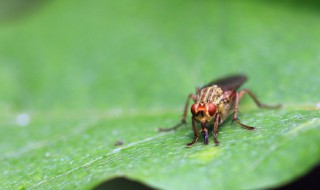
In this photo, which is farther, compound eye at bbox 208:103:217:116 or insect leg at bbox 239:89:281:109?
insect leg at bbox 239:89:281:109

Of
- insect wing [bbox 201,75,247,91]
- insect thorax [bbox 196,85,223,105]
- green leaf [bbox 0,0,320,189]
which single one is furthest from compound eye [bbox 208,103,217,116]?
insect wing [bbox 201,75,247,91]

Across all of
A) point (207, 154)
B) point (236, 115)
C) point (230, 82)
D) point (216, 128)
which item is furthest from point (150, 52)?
point (207, 154)

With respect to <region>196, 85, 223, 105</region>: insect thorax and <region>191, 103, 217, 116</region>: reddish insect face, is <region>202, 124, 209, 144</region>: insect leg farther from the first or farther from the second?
<region>196, 85, 223, 105</region>: insect thorax

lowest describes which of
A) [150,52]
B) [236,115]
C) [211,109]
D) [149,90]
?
[236,115]

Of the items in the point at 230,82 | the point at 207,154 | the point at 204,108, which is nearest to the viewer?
the point at 207,154

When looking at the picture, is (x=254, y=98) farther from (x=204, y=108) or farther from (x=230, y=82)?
(x=204, y=108)

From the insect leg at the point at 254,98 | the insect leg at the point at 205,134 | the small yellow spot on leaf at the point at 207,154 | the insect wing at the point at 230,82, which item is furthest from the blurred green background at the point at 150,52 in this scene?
the small yellow spot on leaf at the point at 207,154

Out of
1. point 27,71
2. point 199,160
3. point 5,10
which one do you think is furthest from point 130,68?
point 5,10
